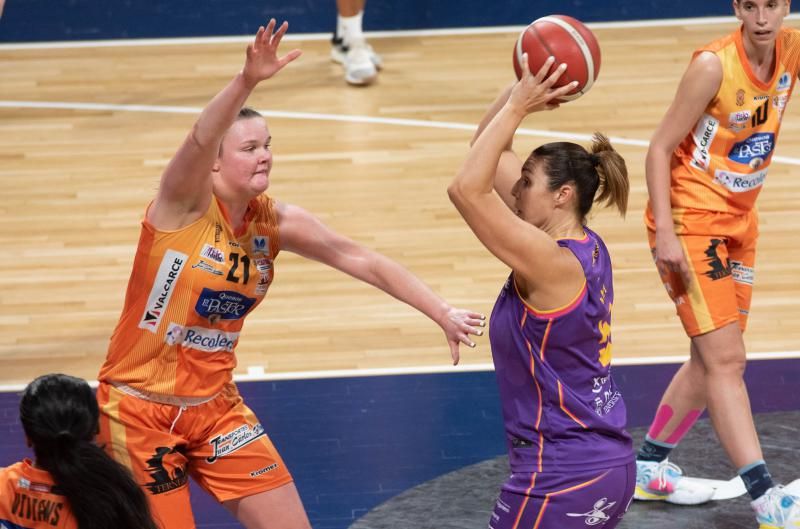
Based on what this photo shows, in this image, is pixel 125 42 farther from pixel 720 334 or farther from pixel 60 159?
pixel 720 334

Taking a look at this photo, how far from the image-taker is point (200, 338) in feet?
15.3

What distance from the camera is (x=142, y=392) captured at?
4.64 m

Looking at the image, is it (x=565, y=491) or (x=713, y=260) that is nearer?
(x=565, y=491)

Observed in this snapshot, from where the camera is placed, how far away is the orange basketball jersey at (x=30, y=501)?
369cm

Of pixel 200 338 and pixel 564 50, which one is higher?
pixel 564 50

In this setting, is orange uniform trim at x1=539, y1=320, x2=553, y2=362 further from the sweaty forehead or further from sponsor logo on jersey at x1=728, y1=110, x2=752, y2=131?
sponsor logo on jersey at x1=728, y1=110, x2=752, y2=131

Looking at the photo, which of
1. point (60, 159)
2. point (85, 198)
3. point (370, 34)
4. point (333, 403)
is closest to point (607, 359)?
point (333, 403)

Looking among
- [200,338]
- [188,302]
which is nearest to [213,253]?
[188,302]

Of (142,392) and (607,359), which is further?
(142,392)

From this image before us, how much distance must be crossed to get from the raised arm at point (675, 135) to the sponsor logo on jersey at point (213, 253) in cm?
173

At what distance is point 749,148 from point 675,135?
0.35 metres

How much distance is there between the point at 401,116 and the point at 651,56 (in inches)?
94.9

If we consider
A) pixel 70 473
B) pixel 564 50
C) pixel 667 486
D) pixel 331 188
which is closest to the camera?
pixel 70 473

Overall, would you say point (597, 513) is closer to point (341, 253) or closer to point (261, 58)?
point (341, 253)
